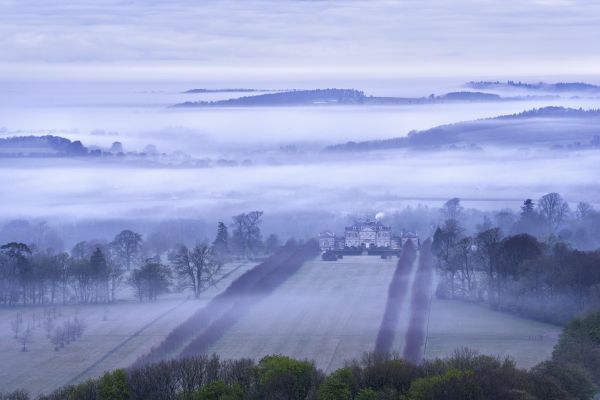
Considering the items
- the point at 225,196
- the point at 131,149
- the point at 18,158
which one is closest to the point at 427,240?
the point at 225,196

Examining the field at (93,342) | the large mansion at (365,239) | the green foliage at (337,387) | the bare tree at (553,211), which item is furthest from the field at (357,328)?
the bare tree at (553,211)

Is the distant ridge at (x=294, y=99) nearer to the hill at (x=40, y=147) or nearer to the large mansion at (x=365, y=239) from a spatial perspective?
the hill at (x=40, y=147)

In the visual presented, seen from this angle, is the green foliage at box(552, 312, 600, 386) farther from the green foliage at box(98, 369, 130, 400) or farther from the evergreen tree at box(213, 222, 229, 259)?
the evergreen tree at box(213, 222, 229, 259)

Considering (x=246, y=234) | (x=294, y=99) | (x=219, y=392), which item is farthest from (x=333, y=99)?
(x=219, y=392)

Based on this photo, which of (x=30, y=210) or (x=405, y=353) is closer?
(x=405, y=353)

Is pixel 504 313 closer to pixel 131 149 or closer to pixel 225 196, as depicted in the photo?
pixel 225 196

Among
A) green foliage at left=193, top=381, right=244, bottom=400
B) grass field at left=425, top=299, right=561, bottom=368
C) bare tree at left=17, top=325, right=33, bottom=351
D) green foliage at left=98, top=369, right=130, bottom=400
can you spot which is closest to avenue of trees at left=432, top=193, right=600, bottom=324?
grass field at left=425, top=299, right=561, bottom=368

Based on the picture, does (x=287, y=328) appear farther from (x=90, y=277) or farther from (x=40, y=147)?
(x=40, y=147)
